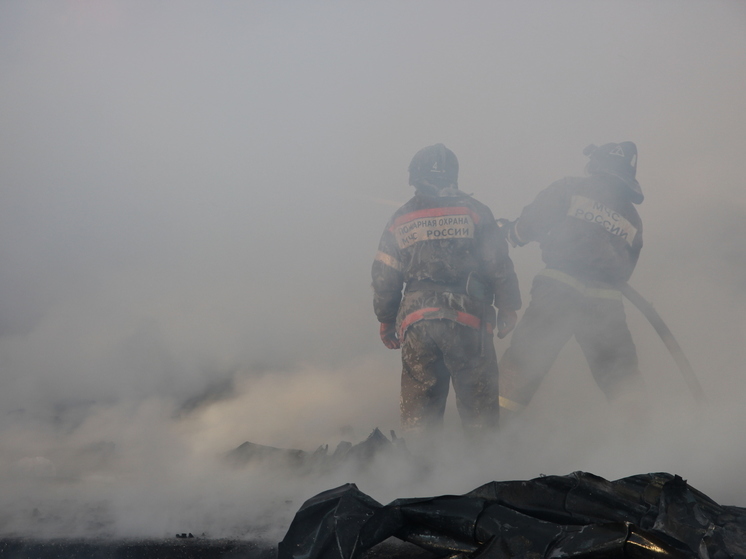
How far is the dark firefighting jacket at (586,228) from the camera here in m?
4.46

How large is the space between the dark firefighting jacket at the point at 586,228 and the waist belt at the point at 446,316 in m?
0.81

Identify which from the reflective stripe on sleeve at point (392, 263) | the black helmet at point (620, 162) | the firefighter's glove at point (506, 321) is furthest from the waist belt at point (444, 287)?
the black helmet at point (620, 162)

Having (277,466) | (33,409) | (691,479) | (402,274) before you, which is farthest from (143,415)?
(691,479)

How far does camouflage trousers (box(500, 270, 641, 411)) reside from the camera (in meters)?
4.41

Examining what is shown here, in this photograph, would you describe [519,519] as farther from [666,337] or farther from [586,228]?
[666,337]

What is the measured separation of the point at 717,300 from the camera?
571 centimetres

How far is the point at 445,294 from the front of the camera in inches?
166

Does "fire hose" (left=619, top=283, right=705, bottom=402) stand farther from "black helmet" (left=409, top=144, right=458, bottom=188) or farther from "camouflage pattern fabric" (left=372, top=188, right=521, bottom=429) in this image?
"black helmet" (left=409, top=144, right=458, bottom=188)

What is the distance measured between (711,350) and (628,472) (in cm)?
300

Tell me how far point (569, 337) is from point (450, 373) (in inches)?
38.6

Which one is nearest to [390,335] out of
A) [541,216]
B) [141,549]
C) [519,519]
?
[541,216]

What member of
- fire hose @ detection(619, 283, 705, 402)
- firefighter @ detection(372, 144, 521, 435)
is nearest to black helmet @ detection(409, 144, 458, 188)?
firefighter @ detection(372, 144, 521, 435)

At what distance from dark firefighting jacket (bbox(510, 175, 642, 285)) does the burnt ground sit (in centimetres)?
277

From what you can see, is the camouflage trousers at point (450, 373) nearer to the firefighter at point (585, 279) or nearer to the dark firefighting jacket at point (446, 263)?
the dark firefighting jacket at point (446, 263)
